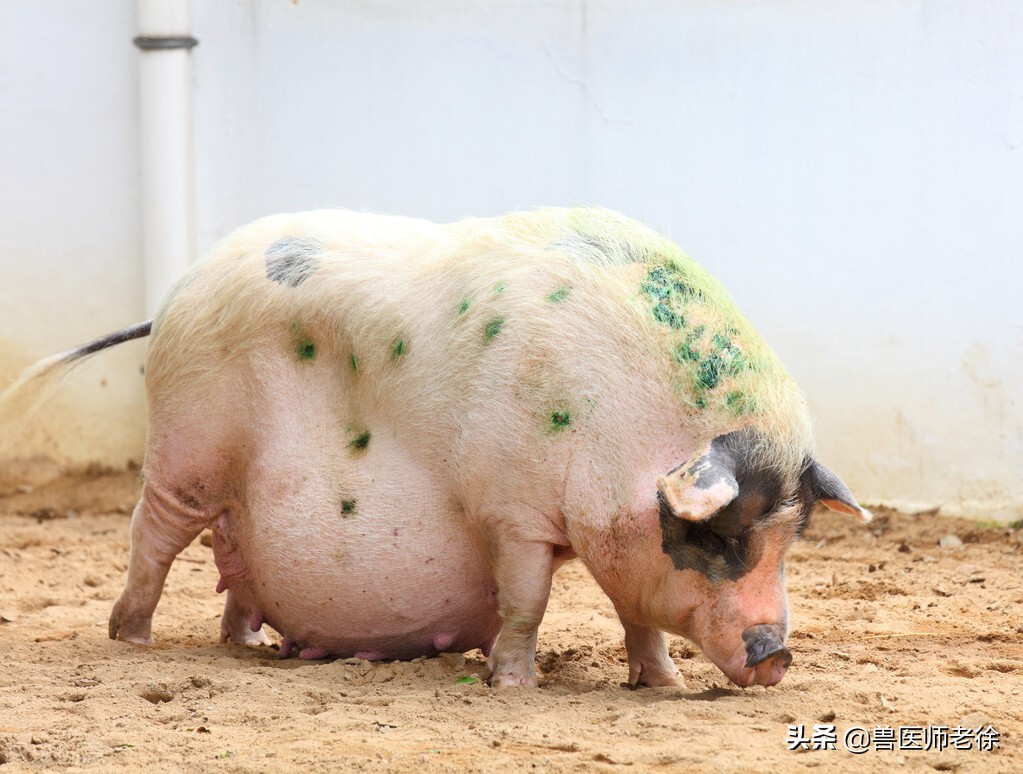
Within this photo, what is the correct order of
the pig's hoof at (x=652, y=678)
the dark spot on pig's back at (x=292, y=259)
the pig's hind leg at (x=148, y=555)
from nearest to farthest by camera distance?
the pig's hoof at (x=652, y=678) < the dark spot on pig's back at (x=292, y=259) < the pig's hind leg at (x=148, y=555)

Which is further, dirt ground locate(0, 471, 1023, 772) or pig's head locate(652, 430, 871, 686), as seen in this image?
pig's head locate(652, 430, 871, 686)

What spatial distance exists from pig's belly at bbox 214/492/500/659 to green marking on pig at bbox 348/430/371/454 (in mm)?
198

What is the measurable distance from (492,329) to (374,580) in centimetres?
97

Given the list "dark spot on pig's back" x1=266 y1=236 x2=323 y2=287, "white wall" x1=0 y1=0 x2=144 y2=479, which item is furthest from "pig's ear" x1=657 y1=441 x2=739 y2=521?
"white wall" x1=0 y1=0 x2=144 y2=479

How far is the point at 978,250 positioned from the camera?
7.91 m

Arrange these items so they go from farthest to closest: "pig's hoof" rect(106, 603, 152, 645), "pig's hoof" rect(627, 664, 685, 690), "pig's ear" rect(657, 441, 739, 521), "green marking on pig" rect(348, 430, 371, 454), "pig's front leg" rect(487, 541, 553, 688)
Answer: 1. "pig's hoof" rect(106, 603, 152, 645)
2. "green marking on pig" rect(348, 430, 371, 454)
3. "pig's hoof" rect(627, 664, 685, 690)
4. "pig's front leg" rect(487, 541, 553, 688)
5. "pig's ear" rect(657, 441, 739, 521)

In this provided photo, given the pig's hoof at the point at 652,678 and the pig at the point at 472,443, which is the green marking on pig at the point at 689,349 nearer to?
the pig at the point at 472,443

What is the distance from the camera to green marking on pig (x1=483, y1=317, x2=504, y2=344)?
4383 millimetres

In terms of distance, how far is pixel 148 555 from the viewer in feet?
17.1

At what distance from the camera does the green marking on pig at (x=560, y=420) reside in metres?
4.23

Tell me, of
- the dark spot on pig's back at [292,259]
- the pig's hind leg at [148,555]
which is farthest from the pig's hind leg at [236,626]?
the dark spot on pig's back at [292,259]

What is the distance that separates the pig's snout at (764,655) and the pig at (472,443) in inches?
0.4

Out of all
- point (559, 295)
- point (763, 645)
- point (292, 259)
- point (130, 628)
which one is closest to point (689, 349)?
point (559, 295)

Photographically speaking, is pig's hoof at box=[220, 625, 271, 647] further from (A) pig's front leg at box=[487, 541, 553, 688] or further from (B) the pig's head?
(B) the pig's head
